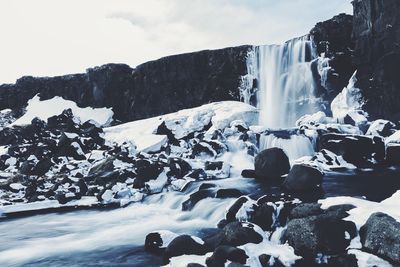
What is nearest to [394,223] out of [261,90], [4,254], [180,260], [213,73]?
[180,260]

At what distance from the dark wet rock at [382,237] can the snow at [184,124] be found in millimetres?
23357

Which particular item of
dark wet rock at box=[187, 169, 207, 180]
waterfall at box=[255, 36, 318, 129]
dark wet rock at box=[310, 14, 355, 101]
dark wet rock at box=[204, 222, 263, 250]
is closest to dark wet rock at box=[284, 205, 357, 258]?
dark wet rock at box=[204, 222, 263, 250]

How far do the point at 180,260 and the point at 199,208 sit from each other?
21.4 feet

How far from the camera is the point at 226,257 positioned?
912 cm

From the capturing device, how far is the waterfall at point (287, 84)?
39312 mm

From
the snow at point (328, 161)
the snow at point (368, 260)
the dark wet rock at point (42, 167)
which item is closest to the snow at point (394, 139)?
the snow at point (328, 161)

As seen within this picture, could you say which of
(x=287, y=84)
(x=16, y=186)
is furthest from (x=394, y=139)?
(x=16, y=186)

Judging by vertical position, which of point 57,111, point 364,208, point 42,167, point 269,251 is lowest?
point 269,251

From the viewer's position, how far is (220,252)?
30.3ft

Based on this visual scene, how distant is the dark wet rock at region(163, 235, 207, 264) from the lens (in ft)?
33.9

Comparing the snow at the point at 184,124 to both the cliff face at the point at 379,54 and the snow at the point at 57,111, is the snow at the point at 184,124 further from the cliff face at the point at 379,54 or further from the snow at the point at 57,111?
the snow at the point at 57,111

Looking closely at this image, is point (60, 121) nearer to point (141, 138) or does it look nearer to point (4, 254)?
point (141, 138)

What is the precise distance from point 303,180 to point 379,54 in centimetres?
2267

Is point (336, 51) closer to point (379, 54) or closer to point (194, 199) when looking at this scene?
point (379, 54)
